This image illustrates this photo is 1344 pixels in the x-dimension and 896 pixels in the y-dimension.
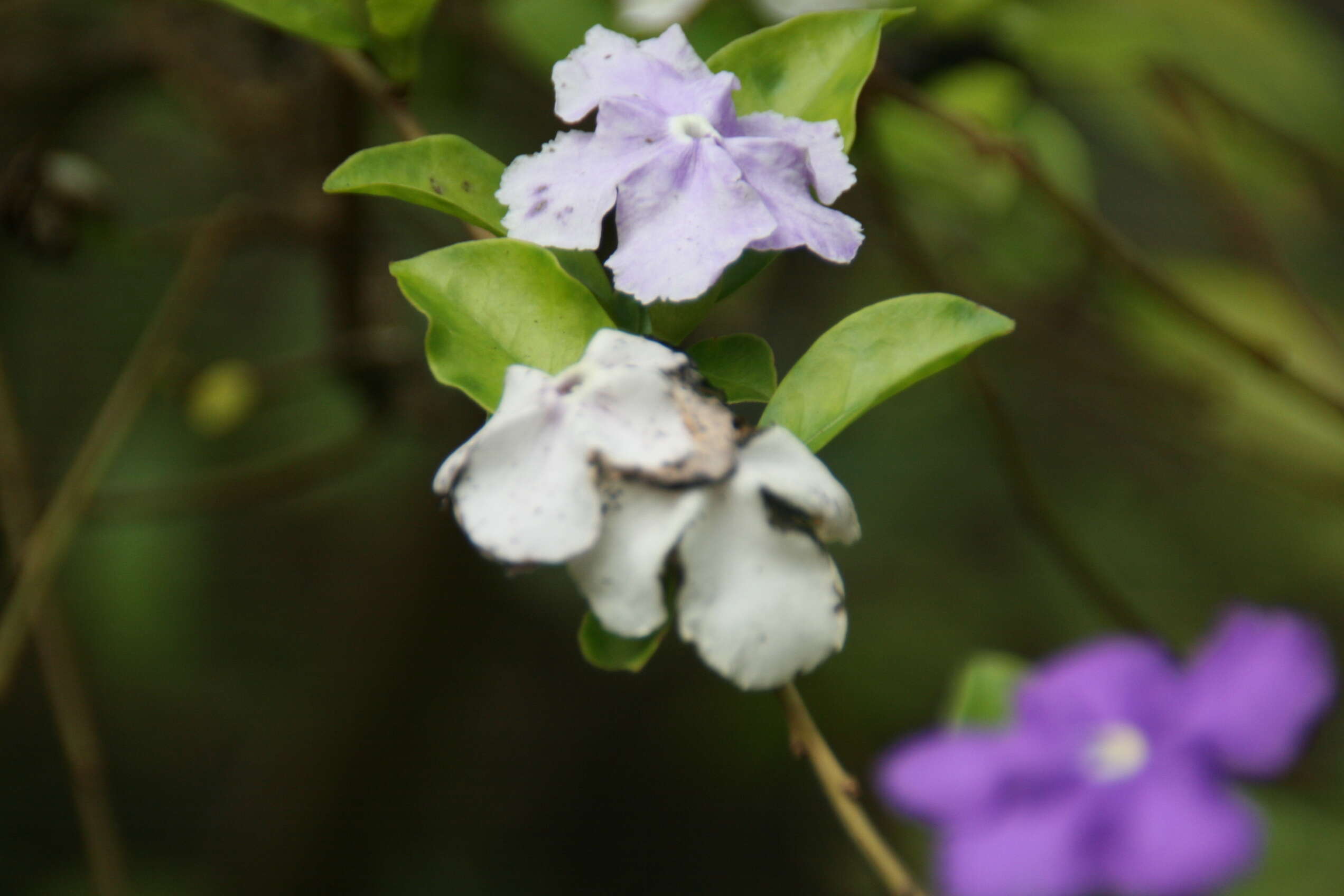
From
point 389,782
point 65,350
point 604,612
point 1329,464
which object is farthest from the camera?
point 65,350

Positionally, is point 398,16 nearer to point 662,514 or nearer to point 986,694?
point 662,514

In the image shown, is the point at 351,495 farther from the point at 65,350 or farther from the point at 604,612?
the point at 604,612

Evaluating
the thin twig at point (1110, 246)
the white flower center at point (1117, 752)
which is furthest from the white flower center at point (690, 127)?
the white flower center at point (1117, 752)

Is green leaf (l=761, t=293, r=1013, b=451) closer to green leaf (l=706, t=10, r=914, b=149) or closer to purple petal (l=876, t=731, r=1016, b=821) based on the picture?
green leaf (l=706, t=10, r=914, b=149)

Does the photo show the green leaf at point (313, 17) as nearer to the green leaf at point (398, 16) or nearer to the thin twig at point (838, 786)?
the green leaf at point (398, 16)

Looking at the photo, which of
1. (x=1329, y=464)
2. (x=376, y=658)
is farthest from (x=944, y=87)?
(x=376, y=658)

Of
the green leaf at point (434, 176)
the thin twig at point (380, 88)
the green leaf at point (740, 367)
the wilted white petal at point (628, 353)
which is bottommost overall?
the green leaf at point (740, 367)
